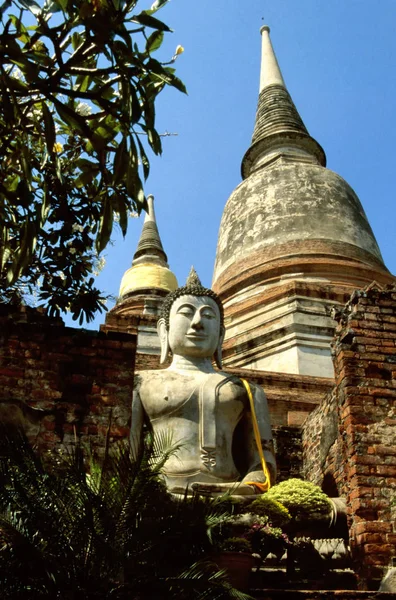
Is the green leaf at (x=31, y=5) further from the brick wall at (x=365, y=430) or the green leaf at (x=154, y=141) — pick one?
the brick wall at (x=365, y=430)

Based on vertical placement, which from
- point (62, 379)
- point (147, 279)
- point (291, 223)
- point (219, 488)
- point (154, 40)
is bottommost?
point (219, 488)

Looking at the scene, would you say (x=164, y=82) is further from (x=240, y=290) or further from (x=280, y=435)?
(x=240, y=290)

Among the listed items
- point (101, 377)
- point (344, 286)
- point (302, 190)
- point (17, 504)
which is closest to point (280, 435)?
point (101, 377)

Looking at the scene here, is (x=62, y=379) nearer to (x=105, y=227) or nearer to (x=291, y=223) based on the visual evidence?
(x=105, y=227)

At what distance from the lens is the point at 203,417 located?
652cm

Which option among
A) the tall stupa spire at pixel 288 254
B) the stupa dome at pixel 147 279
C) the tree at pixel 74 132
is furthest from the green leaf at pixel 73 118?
the stupa dome at pixel 147 279

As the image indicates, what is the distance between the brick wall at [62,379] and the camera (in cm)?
551

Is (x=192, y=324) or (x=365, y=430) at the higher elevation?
(x=192, y=324)

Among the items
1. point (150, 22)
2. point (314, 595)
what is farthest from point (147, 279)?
point (314, 595)

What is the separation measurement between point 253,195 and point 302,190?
120cm

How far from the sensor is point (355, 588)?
5449mm

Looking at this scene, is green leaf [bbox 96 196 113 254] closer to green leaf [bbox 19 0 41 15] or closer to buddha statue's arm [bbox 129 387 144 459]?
green leaf [bbox 19 0 41 15]

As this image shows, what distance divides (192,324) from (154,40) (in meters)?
2.88

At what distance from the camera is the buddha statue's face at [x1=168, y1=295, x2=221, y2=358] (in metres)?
7.18
